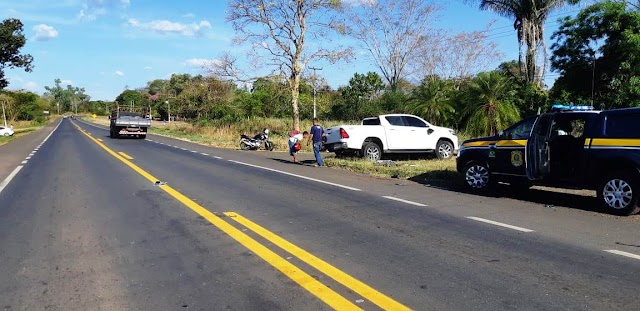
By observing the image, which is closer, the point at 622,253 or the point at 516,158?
the point at 622,253

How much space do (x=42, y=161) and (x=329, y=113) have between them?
30.5 metres

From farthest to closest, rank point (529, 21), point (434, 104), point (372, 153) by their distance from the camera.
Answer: point (529, 21) < point (434, 104) < point (372, 153)

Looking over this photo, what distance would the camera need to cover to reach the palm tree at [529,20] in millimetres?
34562

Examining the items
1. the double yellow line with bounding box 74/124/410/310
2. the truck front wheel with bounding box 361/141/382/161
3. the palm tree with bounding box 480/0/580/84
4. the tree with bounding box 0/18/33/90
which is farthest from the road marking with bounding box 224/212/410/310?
the tree with bounding box 0/18/33/90

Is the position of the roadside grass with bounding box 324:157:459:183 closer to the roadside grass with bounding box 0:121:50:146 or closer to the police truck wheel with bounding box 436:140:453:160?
the police truck wheel with bounding box 436:140:453:160

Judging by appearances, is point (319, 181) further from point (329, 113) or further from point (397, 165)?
point (329, 113)

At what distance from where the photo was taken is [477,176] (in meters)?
11.1

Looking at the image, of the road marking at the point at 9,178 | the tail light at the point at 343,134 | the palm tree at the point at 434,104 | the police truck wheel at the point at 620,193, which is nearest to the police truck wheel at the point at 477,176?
the police truck wheel at the point at 620,193

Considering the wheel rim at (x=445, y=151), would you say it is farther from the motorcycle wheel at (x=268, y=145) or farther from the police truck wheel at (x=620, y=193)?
the motorcycle wheel at (x=268, y=145)

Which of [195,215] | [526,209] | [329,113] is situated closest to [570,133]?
[526,209]

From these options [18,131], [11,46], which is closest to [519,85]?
[11,46]

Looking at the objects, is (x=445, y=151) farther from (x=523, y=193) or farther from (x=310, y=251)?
(x=310, y=251)

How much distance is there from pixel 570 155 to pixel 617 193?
123 centimetres

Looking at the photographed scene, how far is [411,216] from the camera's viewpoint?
8172 mm
